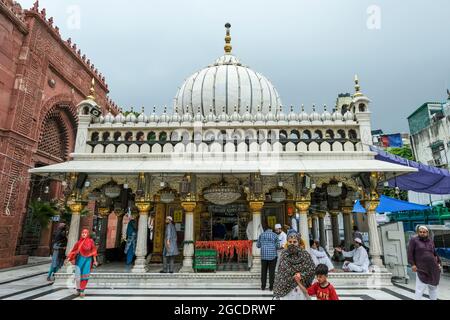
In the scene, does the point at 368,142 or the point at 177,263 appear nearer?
the point at 368,142

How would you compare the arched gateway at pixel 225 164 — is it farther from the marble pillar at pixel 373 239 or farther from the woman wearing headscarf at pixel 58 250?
the woman wearing headscarf at pixel 58 250

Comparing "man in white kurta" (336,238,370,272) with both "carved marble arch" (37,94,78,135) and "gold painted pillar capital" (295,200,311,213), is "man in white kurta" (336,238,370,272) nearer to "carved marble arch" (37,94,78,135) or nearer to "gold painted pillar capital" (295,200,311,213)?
"gold painted pillar capital" (295,200,311,213)

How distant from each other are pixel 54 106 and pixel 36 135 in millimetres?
2399

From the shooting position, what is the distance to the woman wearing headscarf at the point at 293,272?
4.02 meters

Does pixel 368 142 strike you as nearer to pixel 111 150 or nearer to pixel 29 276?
pixel 111 150

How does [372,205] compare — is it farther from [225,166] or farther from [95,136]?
[95,136]

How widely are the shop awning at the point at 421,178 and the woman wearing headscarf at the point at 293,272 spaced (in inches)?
239

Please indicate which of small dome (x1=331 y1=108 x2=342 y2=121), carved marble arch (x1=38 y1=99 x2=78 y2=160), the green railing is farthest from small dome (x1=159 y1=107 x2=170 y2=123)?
the green railing

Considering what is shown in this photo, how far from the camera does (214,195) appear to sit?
26.5 ft

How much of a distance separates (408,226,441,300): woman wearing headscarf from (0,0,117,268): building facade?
36.8ft

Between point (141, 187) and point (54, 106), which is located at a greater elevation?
point (54, 106)

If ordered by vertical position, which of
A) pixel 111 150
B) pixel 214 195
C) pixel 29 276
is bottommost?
pixel 29 276

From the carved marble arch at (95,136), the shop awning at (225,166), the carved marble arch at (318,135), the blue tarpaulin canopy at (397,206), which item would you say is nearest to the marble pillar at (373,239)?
the shop awning at (225,166)
